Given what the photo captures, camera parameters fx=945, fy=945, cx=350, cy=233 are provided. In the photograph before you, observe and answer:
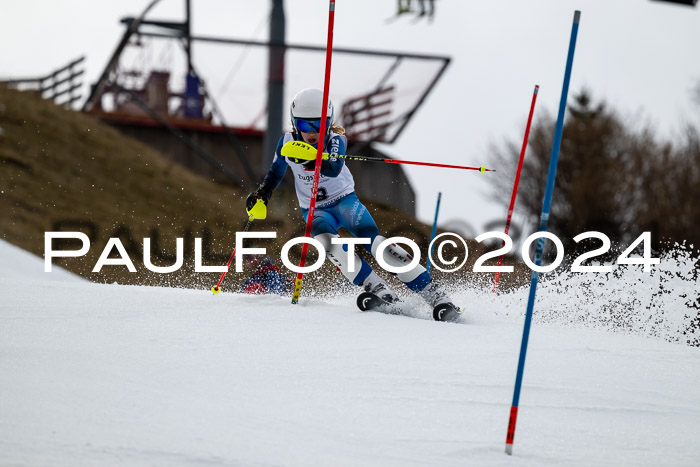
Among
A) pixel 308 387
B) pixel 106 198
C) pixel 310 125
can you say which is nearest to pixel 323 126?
pixel 310 125

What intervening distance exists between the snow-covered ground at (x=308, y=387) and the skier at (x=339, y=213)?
0.26m

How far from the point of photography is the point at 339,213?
6.47 m

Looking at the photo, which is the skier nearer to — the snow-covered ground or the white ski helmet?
the white ski helmet

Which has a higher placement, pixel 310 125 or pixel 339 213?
pixel 310 125

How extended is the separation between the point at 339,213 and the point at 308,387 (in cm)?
215

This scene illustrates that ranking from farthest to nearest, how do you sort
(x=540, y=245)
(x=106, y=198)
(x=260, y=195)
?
1. (x=106, y=198)
2. (x=260, y=195)
3. (x=540, y=245)

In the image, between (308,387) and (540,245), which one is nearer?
(540,245)

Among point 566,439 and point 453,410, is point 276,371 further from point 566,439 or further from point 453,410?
point 566,439

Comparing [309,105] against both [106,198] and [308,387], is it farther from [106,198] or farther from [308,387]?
[106,198]

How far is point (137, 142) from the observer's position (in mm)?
21328

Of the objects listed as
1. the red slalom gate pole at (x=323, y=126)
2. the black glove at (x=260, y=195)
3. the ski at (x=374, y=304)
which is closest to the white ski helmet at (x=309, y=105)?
the red slalom gate pole at (x=323, y=126)

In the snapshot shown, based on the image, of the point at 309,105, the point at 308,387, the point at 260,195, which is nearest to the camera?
the point at 308,387

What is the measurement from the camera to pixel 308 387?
14.8 ft

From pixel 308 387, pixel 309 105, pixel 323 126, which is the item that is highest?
pixel 309 105
